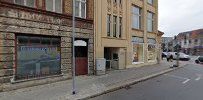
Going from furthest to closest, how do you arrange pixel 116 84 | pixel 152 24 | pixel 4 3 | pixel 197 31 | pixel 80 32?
pixel 197 31, pixel 152 24, pixel 80 32, pixel 116 84, pixel 4 3

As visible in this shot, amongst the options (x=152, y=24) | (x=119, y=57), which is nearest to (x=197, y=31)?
(x=152, y=24)

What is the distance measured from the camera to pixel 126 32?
83.1 ft

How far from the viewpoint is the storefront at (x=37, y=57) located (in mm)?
14194

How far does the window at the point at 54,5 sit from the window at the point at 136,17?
39.8 feet

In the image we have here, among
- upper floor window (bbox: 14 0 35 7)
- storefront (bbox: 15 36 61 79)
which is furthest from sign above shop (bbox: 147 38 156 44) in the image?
upper floor window (bbox: 14 0 35 7)

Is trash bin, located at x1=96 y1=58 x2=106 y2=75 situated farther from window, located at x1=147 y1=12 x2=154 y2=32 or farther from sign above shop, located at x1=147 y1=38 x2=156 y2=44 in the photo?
window, located at x1=147 y1=12 x2=154 y2=32

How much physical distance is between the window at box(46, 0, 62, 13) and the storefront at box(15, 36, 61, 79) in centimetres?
167

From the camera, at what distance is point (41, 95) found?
12.1 m

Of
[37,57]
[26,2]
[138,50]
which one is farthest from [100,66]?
[138,50]

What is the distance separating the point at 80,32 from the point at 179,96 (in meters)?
8.05

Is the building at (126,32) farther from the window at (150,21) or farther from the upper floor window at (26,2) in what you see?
the upper floor window at (26,2)

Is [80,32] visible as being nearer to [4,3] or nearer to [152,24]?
[4,3]

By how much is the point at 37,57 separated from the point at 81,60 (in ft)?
14.0

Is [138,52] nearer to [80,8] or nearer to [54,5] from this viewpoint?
[80,8]
